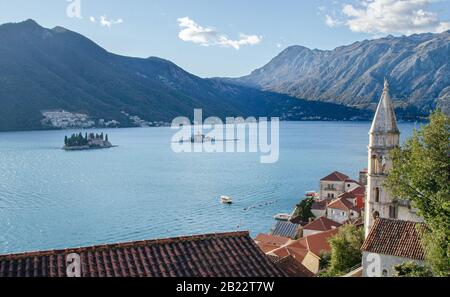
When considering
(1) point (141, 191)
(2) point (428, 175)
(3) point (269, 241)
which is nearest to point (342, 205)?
(3) point (269, 241)

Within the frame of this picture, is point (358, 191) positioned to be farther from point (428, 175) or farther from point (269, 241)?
point (428, 175)

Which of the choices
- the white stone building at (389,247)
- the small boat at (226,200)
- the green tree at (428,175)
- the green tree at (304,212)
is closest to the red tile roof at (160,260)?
the green tree at (428,175)

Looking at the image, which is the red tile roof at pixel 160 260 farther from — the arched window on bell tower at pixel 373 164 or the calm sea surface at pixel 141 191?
the calm sea surface at pixel 141 191

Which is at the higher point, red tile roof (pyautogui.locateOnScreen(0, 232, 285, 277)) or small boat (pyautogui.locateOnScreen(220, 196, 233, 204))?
red tile roof (pyautogui.locateOnScreen(0, 232, 285, 277))

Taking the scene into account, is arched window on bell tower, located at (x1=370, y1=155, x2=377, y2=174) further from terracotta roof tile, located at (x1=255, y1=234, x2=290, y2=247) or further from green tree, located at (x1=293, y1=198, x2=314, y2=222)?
green tree, located at (x1=293, y1=198, x2=314, y2=222)

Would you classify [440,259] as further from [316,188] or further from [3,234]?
[316,188]

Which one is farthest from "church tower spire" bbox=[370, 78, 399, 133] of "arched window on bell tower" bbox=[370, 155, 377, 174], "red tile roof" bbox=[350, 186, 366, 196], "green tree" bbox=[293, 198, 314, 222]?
"red tile roof" bbox=[350, 186, 366, 196]
